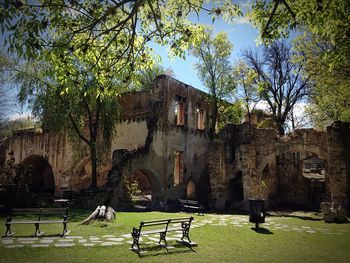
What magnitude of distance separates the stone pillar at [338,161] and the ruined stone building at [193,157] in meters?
0.05

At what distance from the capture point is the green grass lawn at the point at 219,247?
283 inches

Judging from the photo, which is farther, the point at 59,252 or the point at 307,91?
the point at 307,91

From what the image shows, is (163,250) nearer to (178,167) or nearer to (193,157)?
(178,167)

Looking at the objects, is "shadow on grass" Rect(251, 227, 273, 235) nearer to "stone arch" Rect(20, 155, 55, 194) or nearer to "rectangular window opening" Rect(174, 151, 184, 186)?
"rectangular window opening" Rect(174, 151, 184, 186)

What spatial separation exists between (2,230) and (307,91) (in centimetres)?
2497

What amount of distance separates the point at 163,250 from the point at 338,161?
13.1 meters

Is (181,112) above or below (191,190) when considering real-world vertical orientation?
above

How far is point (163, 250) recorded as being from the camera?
8.00m

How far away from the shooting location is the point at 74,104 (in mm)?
18797

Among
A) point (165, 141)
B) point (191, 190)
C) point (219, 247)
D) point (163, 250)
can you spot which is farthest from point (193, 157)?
point (163, 250)

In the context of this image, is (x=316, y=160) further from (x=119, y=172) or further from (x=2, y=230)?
(x=2, y=230)

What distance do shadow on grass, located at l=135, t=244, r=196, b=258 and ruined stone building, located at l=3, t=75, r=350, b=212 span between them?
9.56m

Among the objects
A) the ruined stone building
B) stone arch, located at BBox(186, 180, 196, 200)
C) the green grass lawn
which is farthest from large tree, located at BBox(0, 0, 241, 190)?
stone arch, located at BBox(186, 180, 196, 200)

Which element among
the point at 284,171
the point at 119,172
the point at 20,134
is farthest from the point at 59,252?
the point at 20,134
